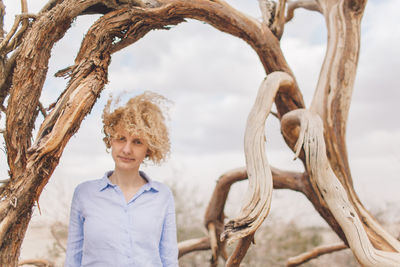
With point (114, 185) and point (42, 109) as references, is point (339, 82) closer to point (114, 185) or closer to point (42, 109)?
point (114, 185)

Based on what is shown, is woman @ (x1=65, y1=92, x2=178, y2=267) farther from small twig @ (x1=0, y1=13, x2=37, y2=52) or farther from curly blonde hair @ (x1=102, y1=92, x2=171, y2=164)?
small twig @ (x1=0, y1=13, x2=37, y2=52)

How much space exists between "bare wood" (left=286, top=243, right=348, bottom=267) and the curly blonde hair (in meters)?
2.22

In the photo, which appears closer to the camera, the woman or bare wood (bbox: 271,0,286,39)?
the woman

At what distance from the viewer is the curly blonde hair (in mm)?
1910

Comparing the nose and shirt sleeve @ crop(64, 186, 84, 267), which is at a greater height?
the nose

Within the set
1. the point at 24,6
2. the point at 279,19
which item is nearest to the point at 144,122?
the point at 24,6

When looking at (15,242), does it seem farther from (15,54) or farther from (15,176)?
(15,54)

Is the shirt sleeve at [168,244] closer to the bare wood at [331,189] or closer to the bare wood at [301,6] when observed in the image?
the bare wood at [331,189]

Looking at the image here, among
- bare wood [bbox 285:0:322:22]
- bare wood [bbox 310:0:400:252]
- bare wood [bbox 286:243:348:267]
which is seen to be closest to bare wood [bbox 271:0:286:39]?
bare wood [bbox 310:0:400:252]

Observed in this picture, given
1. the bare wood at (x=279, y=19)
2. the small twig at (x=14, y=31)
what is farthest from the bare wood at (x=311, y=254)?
the small twig at (x=14, y=31)

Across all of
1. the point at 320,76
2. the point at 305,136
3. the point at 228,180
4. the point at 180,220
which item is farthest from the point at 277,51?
the point at 180,220

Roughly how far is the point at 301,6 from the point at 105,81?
2.36 m

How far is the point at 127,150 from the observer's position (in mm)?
1869

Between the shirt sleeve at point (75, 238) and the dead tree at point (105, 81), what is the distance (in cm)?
17
